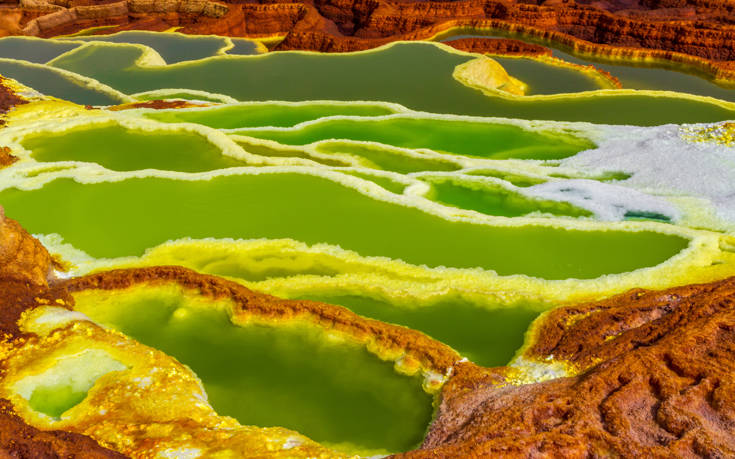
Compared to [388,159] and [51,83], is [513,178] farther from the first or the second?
[51,83]

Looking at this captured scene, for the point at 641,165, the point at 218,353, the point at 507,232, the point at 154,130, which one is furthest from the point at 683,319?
the point at 154,130

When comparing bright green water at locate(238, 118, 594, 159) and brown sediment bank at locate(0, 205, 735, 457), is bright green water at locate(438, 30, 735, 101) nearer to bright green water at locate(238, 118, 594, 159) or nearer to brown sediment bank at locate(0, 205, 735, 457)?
bright green water at locate(238, 118, 594, 159)

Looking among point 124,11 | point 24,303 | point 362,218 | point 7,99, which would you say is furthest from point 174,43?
point 24,303

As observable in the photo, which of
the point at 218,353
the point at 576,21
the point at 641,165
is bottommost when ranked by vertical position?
the point at 218,353

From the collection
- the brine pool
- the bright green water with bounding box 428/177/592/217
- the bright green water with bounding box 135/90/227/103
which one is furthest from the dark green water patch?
the bright green water with bounding box 428/177/592/217

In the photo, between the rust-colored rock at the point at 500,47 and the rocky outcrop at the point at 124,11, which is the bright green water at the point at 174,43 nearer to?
the rocky outcrop at the point at 124,11

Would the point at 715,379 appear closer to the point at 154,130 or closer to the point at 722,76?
the point at 154,130
